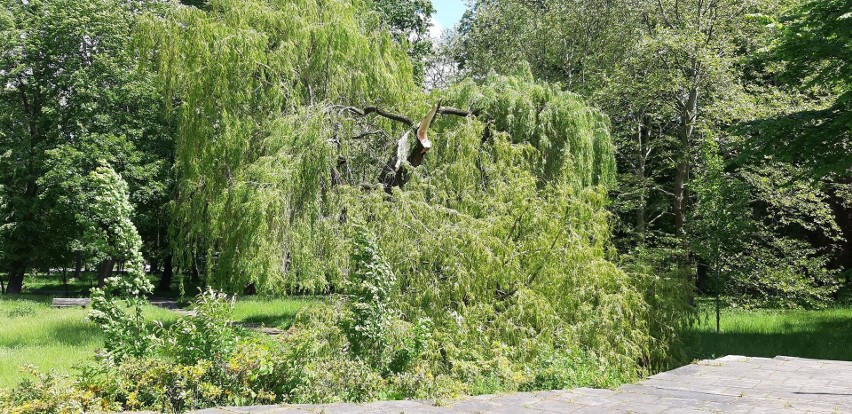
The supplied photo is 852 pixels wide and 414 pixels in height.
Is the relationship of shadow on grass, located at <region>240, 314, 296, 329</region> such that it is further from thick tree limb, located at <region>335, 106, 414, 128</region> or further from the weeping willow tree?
thick tree limb, located at <region>335, 106, 414, 128</region>

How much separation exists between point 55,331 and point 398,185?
6996mm

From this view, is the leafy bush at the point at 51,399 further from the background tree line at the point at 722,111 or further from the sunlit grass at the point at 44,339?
the background tree line at the point at 722,111

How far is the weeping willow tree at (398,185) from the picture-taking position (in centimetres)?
767

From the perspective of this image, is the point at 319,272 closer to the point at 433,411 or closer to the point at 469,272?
the point at 469,272

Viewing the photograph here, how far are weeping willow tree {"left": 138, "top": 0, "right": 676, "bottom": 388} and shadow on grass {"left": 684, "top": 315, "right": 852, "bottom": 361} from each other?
2.61 m

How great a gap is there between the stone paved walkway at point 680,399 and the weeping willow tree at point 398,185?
64 centimetres

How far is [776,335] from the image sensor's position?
1301cm

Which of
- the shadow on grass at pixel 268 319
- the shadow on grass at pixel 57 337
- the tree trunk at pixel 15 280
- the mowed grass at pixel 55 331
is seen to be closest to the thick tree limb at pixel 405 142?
the mowed grass at pixel 55 331

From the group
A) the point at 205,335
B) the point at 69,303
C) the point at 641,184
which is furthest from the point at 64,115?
the point at 205,335

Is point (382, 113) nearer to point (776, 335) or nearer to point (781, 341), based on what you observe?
point (781, 341)

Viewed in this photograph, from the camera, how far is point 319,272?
10.6 meters

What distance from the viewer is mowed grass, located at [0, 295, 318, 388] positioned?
27.6ft

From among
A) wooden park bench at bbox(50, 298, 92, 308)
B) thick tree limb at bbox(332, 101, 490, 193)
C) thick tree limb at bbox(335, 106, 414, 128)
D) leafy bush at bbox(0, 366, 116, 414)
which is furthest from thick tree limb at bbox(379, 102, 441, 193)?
wooden park bench at bbox(50, 298, 92, 308)

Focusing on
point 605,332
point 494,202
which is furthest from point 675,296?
point 494,202
